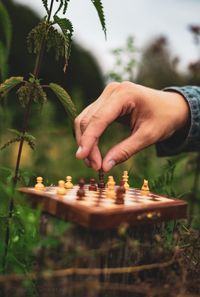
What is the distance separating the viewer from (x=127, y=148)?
2.55m

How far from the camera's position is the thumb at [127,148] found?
2.48m

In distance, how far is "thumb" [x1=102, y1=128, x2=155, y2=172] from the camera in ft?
8.13

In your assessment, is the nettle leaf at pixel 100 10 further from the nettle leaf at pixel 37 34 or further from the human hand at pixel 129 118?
the human hand at pixel 129 118

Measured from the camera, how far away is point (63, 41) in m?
2.21

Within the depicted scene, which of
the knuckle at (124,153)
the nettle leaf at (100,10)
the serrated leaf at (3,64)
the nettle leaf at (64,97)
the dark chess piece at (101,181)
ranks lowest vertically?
the dark chess piece at (101,181)

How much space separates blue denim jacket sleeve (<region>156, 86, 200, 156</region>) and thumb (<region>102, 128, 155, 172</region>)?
0.62m

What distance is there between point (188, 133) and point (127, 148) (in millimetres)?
872

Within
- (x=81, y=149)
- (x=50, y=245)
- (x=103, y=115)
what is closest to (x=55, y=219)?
(x=50, y=245)

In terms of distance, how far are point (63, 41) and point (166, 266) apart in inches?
42.2

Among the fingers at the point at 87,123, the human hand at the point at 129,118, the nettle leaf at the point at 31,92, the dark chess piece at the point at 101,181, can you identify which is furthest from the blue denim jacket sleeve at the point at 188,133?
the nettle leaf at the point at 31,92

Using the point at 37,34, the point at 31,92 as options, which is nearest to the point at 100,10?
the point at 37,34

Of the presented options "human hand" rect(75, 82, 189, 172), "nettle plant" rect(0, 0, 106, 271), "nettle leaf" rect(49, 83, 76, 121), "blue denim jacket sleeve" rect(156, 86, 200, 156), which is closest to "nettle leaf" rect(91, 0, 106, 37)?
"nettle plant" rect(0, 0, 106, 271)

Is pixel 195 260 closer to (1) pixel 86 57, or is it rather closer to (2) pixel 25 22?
(2) pixel 25 22

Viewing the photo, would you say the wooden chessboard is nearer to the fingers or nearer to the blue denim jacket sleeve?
the fingers
